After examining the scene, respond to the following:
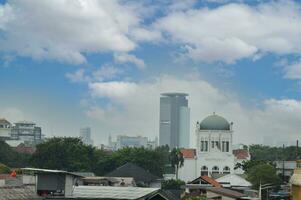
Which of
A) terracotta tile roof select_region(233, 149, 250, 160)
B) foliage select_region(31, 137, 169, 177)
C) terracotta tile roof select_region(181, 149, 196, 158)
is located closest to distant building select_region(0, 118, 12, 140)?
foliage select_region(31, 137, 169, 177)

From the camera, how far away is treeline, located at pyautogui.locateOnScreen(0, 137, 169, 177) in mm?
90688

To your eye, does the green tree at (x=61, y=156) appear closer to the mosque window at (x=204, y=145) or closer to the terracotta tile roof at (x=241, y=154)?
the mosque window at (x=204, y=145)

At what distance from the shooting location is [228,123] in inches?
4350

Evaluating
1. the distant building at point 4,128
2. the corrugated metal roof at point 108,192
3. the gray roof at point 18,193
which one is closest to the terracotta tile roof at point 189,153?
the distant building at point 4,128

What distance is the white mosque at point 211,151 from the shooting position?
362 ft

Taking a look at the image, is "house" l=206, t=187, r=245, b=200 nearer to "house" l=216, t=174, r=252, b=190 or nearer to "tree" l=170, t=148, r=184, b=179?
"house" l=216, t=174, r=252, b=190

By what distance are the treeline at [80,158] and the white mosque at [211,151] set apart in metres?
11.2

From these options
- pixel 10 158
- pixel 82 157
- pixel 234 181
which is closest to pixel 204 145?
pixel 82 157

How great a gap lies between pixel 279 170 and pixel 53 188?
57539mm

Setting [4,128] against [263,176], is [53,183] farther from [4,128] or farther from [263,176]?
[4,128]

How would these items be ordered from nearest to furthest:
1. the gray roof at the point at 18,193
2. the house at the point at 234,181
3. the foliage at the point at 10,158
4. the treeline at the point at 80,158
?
the gray roof at the point at 18,193 < the house at the point at 234,181 < the treeline at the point at 80,158 < the foliage at the point at 10,158

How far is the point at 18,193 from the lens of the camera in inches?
1235

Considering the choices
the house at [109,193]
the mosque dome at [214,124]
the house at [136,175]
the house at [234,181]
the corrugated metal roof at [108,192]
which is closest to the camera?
the house at [109,193]

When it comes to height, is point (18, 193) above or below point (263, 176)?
below
